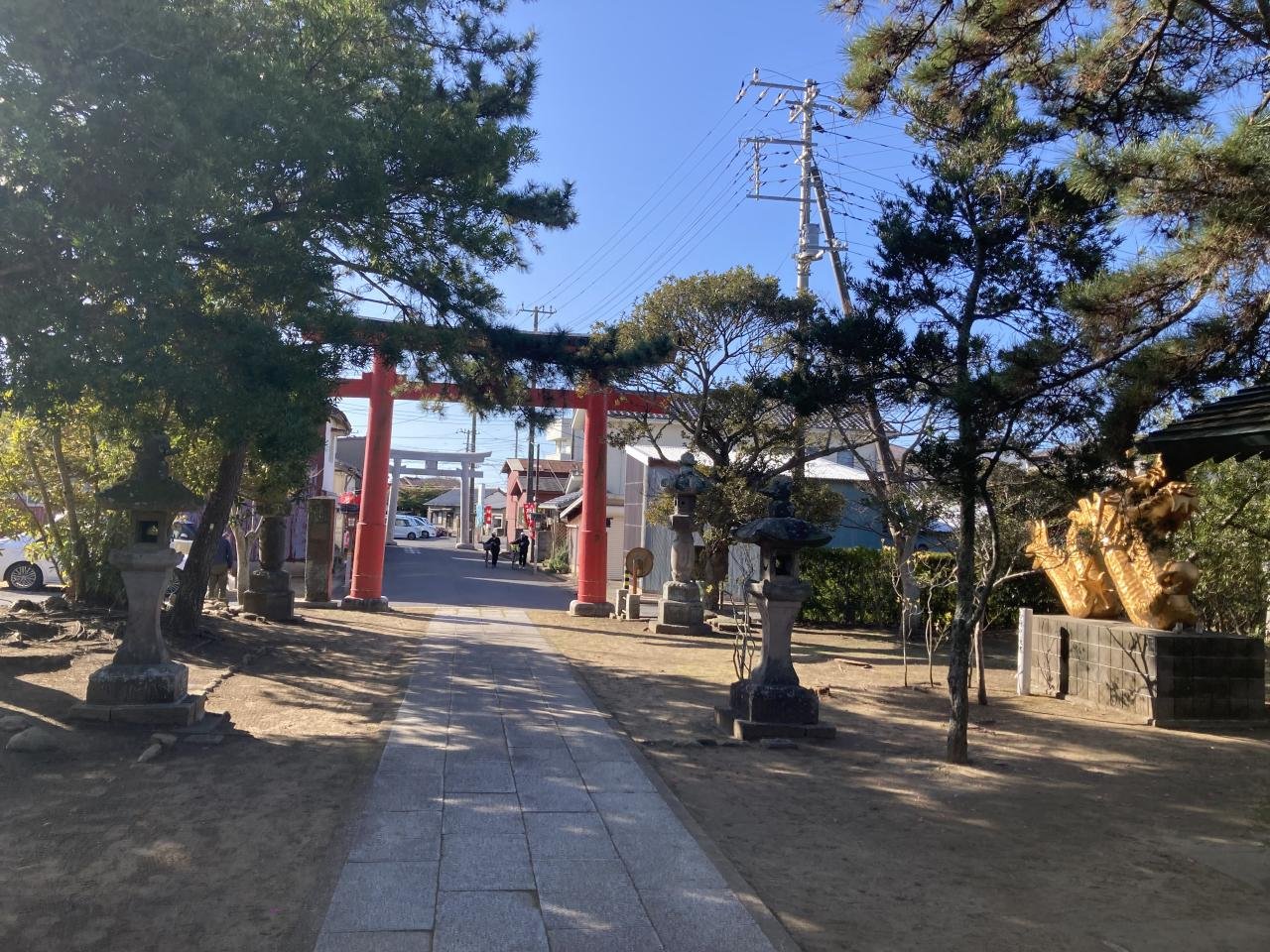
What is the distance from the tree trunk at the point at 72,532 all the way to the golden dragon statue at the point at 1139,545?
1166 centimetres

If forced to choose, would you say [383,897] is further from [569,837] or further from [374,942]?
[569,837]

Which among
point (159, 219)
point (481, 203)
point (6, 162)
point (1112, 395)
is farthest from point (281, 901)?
point (481, 203)

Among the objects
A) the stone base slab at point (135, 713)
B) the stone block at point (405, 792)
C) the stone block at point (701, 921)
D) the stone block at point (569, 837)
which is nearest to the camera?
the stone block at point (701, 921)

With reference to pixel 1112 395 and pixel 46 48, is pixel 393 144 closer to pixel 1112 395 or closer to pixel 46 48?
pixel 46 48

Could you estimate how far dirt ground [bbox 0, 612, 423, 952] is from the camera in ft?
13.4

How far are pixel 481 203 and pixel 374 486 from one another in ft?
35.6

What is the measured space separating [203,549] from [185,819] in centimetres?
787

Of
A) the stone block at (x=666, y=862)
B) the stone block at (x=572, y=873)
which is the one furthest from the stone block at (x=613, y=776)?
the stone block at (x=572, y=873)

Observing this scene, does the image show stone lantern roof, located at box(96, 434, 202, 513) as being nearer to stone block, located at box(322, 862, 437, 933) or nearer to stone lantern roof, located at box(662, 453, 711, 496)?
stone block, located at box(322, 862, 437, 933)

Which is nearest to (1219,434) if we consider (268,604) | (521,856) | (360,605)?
(521,856)

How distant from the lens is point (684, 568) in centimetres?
1791

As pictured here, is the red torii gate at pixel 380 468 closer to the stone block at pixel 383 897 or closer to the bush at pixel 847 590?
the bush at pixel 847 590

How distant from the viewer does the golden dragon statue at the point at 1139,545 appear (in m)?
9.53

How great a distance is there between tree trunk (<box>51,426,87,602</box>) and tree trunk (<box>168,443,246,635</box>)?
1.59m
